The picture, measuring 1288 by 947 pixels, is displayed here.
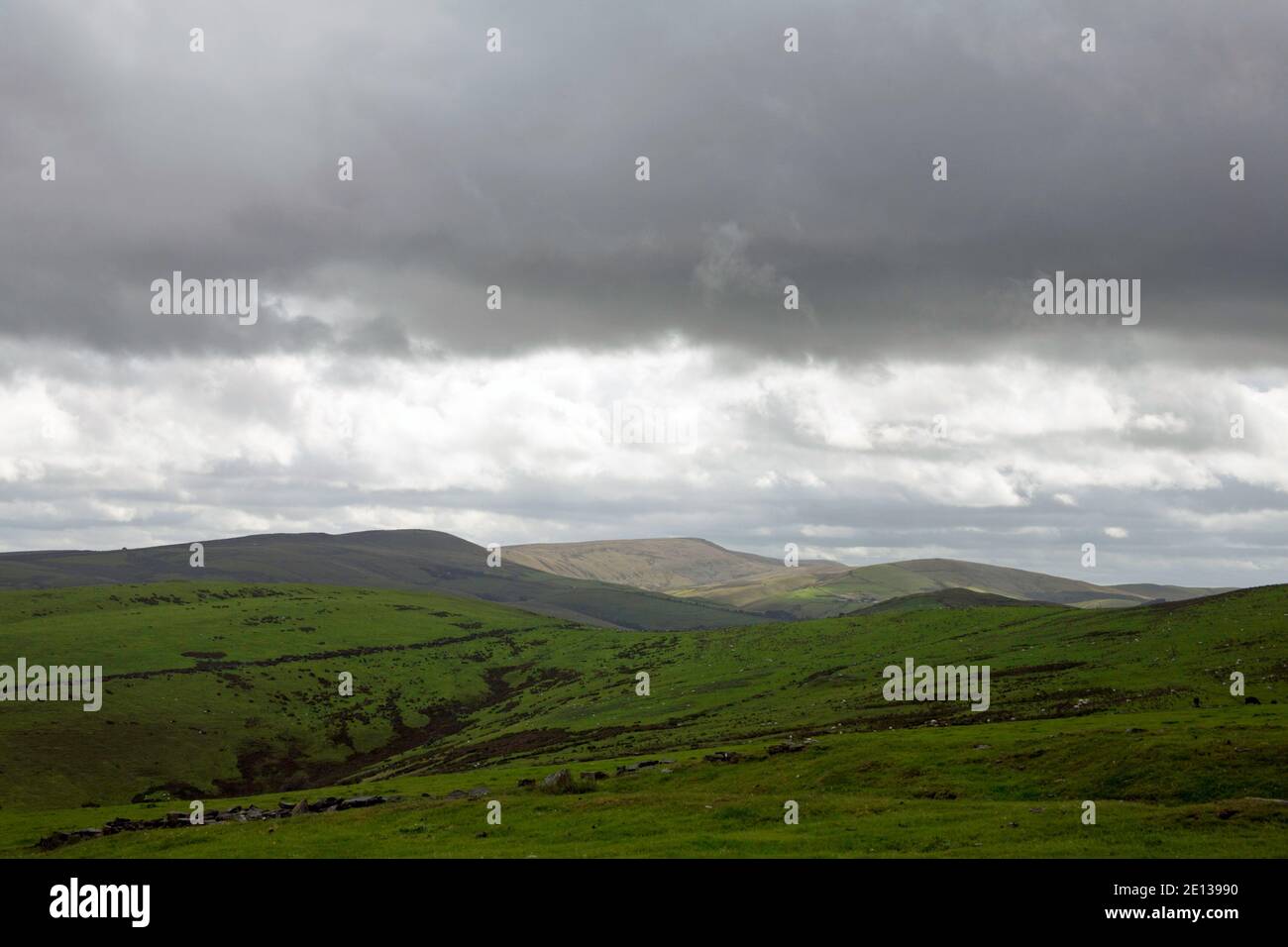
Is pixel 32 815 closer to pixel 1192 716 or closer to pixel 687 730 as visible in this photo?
pixel 687 730

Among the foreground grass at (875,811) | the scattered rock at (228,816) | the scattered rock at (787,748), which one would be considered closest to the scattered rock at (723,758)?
the foreground grass at (875,811)

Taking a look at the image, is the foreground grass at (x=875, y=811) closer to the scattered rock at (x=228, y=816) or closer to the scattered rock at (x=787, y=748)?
the scattered rock at (x=787, y=748)

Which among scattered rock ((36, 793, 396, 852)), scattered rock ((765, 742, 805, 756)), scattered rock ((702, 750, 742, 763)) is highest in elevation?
scattered rock ((765, 742, 805, 756))

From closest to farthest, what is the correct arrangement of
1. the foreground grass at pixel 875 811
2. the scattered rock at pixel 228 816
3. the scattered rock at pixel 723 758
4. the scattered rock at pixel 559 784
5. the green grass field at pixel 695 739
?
the foreground grass at pixel 875 811
the green grass field at pixel 695 739
the scattered rock at pixel 559 784
the scattered rock at pixel 228 816
the scattered rock at pixel 723 758

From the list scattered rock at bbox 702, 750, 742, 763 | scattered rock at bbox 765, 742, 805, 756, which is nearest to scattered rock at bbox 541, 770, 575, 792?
scattered rock at bbox 702, 750, 742, 763

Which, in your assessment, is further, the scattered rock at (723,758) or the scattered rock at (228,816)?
the scattered rock at (723,758)

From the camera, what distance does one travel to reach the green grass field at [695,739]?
1531 inches

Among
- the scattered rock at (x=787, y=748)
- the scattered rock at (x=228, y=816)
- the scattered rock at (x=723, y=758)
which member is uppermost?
the scattered rock at (x=787, y=748)

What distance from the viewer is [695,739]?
300 feet

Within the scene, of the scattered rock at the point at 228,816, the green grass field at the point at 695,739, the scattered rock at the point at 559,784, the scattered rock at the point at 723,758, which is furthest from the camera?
the scattered rock at the point at 723,758

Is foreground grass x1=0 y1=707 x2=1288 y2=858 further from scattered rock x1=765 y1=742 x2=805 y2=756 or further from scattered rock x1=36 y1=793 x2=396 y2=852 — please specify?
scattered rock x1=36 y1=793 x2=396 y2=852

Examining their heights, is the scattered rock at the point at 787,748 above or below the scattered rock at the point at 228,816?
above

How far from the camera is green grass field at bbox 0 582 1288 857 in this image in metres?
38.9
